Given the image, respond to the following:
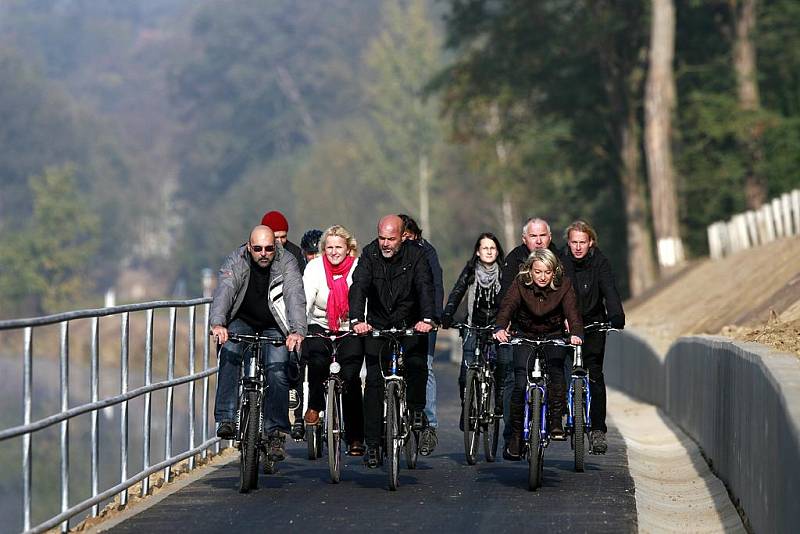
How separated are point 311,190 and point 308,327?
11630cm

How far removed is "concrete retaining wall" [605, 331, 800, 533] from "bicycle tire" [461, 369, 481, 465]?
1.83 m

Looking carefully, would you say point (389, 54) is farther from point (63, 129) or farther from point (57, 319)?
Answer: point (57, 319)

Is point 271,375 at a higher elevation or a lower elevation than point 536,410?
higher

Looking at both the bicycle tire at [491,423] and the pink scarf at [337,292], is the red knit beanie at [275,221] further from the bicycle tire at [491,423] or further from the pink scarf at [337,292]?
the bicycle tire at [491,423]

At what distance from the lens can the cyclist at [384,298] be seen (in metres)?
14.7

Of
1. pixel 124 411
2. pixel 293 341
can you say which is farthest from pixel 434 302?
pixel 124 411

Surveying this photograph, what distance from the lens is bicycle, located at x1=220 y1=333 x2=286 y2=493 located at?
14086 millimetres

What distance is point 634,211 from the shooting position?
181 feet

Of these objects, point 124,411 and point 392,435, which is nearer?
point 124,411

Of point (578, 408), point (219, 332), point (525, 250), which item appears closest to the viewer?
point (219, 332)

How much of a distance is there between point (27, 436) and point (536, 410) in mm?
3951

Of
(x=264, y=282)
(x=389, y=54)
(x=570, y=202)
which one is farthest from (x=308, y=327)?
(x=389, y=54)

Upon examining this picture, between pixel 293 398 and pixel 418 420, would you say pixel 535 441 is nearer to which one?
pixel 418 420

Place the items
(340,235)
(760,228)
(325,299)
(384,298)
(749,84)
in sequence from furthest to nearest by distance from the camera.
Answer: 1. (749,84)
2. (760,228)
3. (325,299)
4. (340,235)
5. (384,298)
